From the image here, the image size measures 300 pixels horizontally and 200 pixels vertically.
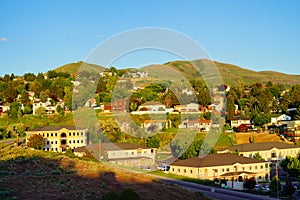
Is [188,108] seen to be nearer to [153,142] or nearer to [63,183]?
[153,142]

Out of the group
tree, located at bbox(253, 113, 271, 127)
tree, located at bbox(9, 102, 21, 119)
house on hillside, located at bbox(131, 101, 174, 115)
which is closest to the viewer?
house on hillside, located at bbox(131, 101, 174, 115)

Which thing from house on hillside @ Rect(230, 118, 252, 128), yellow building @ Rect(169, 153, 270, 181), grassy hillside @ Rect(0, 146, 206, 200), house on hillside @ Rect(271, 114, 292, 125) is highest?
house on hillside @ Rect(271, 114, 292, 125)

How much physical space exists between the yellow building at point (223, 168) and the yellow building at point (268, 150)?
6.01 meters

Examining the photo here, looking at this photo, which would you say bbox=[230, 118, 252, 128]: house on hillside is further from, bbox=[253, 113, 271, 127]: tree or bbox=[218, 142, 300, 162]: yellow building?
bbox=[218, 142, 300, 162]: yellow building

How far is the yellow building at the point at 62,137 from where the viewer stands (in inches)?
1598

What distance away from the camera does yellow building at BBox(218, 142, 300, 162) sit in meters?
36.9

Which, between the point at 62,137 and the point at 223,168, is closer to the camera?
the point at 223,168

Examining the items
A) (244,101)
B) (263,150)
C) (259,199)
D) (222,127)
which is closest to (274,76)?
(244,101)

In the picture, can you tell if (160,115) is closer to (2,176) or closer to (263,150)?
(263,150)

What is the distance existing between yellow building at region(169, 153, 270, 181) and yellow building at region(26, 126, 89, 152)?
14335 millimetres

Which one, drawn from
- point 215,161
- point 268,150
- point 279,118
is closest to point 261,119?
point 279,118

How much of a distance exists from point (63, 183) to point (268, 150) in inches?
1045

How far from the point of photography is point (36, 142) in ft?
120

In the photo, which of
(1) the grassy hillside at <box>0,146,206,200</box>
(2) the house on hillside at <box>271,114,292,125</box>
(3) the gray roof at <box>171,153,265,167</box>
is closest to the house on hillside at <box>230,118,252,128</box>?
(2) the house on hillside at <box>271,114,292,125</box>
